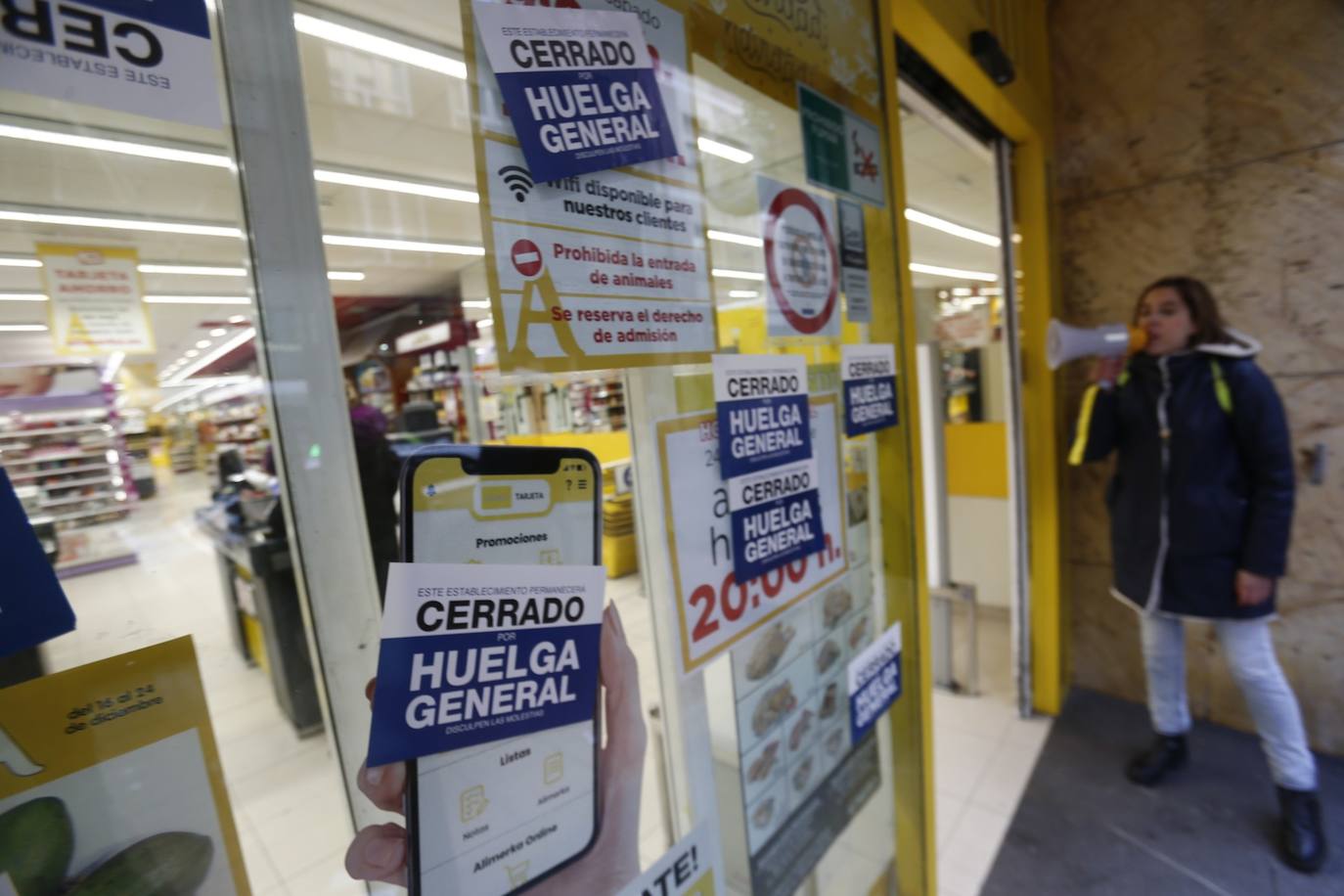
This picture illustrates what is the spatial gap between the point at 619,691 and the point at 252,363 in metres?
0.51

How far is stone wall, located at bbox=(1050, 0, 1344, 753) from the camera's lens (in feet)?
6.93

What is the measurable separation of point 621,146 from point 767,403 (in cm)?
44

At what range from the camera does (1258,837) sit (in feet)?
6.41

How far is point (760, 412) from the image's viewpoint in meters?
0.93

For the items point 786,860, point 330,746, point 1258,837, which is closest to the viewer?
point 330,746

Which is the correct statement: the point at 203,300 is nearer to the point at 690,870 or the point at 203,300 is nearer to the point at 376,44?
the point at 376,44

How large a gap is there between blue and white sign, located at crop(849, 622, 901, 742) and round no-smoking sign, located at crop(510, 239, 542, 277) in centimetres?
103

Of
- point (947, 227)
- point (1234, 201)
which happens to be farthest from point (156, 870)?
point (947, 227)

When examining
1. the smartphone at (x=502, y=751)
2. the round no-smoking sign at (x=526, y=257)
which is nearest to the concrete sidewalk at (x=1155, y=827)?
the smartphone at (x=502, y=751)

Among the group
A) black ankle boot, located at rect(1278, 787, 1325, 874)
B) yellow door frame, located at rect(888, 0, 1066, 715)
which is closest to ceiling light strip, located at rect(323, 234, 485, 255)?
yellow door frame, located at rect(888, 0, 1066, 715)

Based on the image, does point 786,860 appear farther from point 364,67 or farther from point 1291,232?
point 1291,232

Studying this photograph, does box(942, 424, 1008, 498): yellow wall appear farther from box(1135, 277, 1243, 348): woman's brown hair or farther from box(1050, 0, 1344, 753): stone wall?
box(1135, 277, 1243, 348): woman's brown hair

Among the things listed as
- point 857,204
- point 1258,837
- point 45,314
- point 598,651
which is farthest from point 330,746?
point 1258,837

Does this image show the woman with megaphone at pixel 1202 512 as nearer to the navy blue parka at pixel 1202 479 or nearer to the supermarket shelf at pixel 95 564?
the navy blue parka at pixel 1202 479
